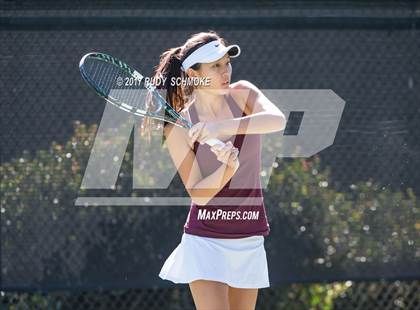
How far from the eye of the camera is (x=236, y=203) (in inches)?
129

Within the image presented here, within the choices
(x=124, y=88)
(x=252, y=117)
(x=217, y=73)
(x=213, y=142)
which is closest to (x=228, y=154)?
(x=213, y=142)

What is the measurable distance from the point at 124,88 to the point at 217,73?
0.76 m

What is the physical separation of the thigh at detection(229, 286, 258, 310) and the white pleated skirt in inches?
1.9

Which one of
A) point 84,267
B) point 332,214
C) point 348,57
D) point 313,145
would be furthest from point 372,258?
point 84,267

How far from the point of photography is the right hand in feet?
10.1

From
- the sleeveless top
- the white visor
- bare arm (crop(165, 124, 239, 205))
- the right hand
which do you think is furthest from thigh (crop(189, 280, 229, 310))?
the white visor

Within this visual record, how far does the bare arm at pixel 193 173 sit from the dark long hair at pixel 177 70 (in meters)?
0.14

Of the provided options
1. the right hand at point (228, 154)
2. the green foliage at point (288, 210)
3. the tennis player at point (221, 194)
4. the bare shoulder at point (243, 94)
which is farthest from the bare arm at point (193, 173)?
the green foliage at point (288, 210)

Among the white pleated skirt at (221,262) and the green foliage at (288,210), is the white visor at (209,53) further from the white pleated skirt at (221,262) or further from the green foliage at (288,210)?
the green foliage at (288,210)

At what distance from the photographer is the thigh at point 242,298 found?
3324 mm

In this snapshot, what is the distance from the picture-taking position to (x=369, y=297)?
4.84m

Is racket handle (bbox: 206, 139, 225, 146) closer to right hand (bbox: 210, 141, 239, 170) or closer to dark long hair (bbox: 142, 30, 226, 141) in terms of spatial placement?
right hand (bbox: 210, 141, 239, 170)

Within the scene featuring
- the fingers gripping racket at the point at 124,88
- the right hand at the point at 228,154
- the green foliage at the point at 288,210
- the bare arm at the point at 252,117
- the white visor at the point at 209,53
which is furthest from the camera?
the green foliage at the point at 288,210

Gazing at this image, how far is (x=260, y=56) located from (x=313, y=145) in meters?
0.51
